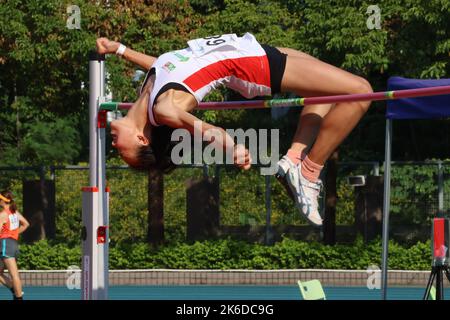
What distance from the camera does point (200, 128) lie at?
715 centimetres

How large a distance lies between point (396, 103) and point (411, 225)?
6.49 metres

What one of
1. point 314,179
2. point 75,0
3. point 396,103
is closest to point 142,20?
point 75,0

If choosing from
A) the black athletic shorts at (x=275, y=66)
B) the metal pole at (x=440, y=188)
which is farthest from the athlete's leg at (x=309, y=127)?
the metal pole at (x=440, y=188)

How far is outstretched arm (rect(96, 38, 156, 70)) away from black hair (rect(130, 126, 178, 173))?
0.91m

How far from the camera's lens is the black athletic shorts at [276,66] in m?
7.58

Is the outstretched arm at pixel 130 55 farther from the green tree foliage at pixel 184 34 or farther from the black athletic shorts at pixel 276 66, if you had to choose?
the green tree foliage at pixel 184 34

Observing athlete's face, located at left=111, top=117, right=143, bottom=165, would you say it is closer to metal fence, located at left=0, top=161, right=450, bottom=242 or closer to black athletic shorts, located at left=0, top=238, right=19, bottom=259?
black athletic shorts, located at left=0, top=238, right=19, bottom=259

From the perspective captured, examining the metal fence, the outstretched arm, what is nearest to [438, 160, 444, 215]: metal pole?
the metal fence

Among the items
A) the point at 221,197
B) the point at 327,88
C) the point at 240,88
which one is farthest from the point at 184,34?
the point at 327,88

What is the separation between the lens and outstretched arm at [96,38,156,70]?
8531 millimetres

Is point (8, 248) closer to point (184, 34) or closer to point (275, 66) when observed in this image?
point (184, 34)

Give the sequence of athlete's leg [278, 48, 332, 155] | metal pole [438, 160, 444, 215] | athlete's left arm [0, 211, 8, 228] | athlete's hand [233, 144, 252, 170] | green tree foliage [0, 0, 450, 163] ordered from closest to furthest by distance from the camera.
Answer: athlete's hand [233, 144, 252, 170] → athlete's leg [278, 48, 332, 155] → athlete's left arm [0, 211, 8, 228] → green tree foliage [0, 0, 450, 163] → metal pole [438, 160, 444, 215]

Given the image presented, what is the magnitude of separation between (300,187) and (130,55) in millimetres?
1697

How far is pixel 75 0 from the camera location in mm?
17188
